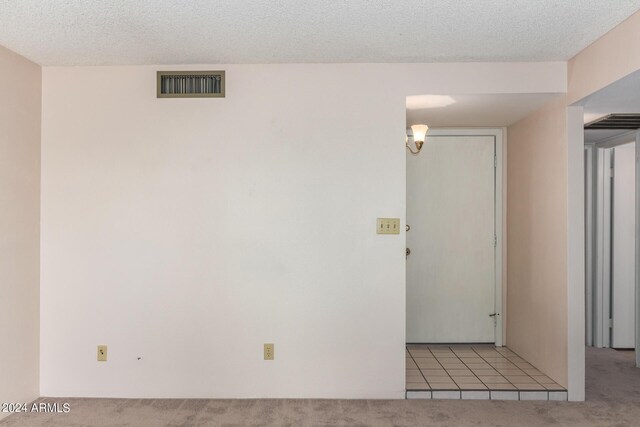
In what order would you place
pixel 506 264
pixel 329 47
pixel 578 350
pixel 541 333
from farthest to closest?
pixel 506 264, pixel 541 333, pixel 578 350, pixel 329 47

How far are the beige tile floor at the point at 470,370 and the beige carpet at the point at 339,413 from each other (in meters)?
0.15

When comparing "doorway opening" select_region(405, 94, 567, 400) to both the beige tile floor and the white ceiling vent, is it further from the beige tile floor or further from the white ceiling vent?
the white ceiling vent

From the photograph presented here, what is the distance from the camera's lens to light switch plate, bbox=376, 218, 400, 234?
10.5 ft

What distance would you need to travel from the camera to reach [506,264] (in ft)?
13.9

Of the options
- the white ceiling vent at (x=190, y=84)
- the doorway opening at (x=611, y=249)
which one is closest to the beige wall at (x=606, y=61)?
the doorway opening at (x=611, y=249)

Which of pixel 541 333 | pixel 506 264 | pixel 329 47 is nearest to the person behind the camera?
pixel 329 47

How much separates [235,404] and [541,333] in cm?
232

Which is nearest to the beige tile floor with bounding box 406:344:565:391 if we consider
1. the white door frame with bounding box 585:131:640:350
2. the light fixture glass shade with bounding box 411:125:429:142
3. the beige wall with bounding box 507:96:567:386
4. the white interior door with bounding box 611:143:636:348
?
the beige wall with bounding box 507:96:567:386

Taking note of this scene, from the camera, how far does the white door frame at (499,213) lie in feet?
13.9

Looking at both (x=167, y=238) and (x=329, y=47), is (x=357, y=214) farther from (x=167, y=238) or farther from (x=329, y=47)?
(x=167, y=238)

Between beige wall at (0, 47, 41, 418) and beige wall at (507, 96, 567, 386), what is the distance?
365 cm

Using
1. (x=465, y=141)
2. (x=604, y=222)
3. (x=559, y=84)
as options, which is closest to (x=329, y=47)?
(x=559, y=84)

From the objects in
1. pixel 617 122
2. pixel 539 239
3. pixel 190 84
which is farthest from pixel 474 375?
pixel 190 84

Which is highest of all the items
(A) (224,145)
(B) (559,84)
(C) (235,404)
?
(B) (559,84)
